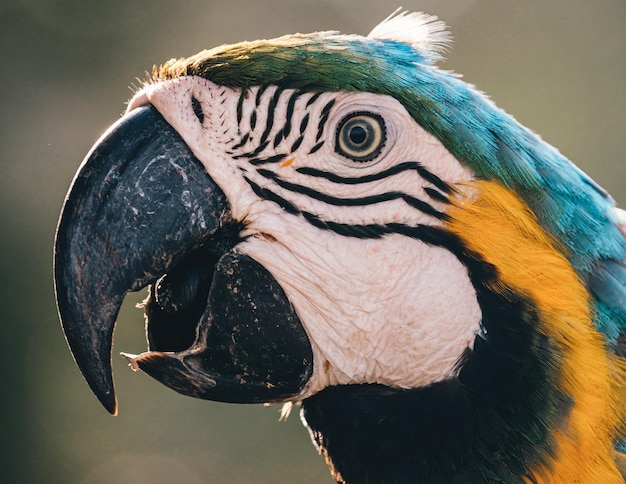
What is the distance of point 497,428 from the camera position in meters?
1.30

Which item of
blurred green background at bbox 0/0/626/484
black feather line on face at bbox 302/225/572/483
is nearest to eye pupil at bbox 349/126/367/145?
black feather line on face at bbox 302/225/572/483

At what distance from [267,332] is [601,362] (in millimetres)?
555

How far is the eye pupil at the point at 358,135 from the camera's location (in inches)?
52.9

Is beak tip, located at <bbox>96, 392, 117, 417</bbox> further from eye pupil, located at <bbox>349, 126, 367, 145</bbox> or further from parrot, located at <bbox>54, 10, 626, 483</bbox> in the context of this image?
eye pupil, located at <bbox>349, 126, 367, 145</bbox>

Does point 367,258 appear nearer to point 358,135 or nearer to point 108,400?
point 358,135

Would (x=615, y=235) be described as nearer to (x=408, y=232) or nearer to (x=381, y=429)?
(x=408, y=232)

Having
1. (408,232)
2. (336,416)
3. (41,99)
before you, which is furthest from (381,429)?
(41,99)

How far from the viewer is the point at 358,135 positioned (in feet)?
4.43

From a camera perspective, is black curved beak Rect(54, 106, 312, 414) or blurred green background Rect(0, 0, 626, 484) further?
blurred green background Rect(0, 0, 626, 484)

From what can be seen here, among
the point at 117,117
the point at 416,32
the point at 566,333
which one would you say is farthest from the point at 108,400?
the point at 117,117

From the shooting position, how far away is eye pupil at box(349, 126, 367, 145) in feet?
4.41

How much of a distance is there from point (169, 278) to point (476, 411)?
1.91 feet

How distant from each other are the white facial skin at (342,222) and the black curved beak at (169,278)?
35 millimetres

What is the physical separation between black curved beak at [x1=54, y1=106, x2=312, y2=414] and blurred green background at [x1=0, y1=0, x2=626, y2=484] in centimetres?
321
